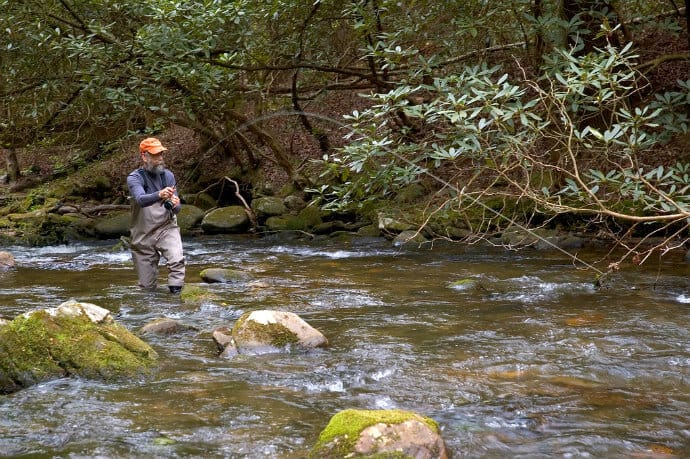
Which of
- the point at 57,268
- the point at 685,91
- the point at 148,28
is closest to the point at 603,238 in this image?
the point at 685,91

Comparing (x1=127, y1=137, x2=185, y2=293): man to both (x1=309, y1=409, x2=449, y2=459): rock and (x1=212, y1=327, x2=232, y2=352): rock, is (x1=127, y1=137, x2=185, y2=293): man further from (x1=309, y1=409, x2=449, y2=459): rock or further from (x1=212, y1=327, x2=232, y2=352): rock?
(x1=309, y1=409, x2=449, y2=459): rock

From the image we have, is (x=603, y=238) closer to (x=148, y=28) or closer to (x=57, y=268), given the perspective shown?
(x=148, y=28)

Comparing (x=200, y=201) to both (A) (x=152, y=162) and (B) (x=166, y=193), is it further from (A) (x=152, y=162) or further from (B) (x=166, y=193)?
(B) (x=166, y=193)

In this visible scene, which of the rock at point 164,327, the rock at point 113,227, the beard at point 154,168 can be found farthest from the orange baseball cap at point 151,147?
the rock at point 113,227

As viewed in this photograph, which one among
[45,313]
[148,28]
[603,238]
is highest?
[148,28]

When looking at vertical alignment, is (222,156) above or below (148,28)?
below

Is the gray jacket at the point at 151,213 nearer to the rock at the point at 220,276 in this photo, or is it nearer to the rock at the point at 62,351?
the rock at the point at 220,276

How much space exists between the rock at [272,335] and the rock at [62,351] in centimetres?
69

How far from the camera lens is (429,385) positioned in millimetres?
4516

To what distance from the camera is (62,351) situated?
15.4 ft

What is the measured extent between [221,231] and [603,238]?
277 inches

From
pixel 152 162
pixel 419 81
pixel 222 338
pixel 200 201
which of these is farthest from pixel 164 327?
pixel 200 201

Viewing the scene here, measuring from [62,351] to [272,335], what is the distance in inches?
54.8

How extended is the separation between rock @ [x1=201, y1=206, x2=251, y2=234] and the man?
6.45m
